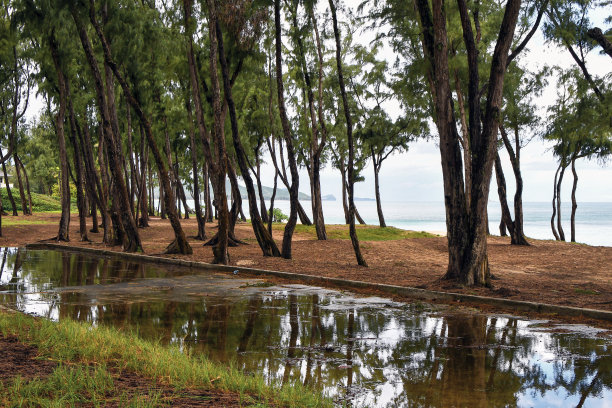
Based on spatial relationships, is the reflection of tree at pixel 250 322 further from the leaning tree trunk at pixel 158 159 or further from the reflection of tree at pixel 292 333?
the leaning tree trunk at pixel 158 159

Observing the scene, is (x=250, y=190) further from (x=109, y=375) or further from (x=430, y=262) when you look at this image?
(x=109, y=375)

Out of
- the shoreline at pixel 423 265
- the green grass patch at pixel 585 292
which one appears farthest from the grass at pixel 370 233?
the green grass patch at pixel 585 292

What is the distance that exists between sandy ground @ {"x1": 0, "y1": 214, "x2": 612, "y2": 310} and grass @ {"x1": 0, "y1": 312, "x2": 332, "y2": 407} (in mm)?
7839

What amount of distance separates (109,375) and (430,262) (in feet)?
57.4

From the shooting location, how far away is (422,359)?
21.5 feet

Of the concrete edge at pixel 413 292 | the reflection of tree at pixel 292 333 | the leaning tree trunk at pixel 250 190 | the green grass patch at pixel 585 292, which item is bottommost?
the green grass patch at pixel 585 292

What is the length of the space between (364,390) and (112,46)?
21701 millimetres

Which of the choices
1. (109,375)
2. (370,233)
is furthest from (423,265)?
(109,375)

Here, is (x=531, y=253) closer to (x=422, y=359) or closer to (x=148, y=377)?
(x=422, y=359)

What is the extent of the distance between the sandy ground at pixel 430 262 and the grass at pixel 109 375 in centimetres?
784

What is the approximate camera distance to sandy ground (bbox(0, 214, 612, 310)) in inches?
513

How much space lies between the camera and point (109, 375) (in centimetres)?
515

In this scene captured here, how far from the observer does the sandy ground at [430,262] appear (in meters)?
13.0

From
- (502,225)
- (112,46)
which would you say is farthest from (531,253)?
(112,46)
